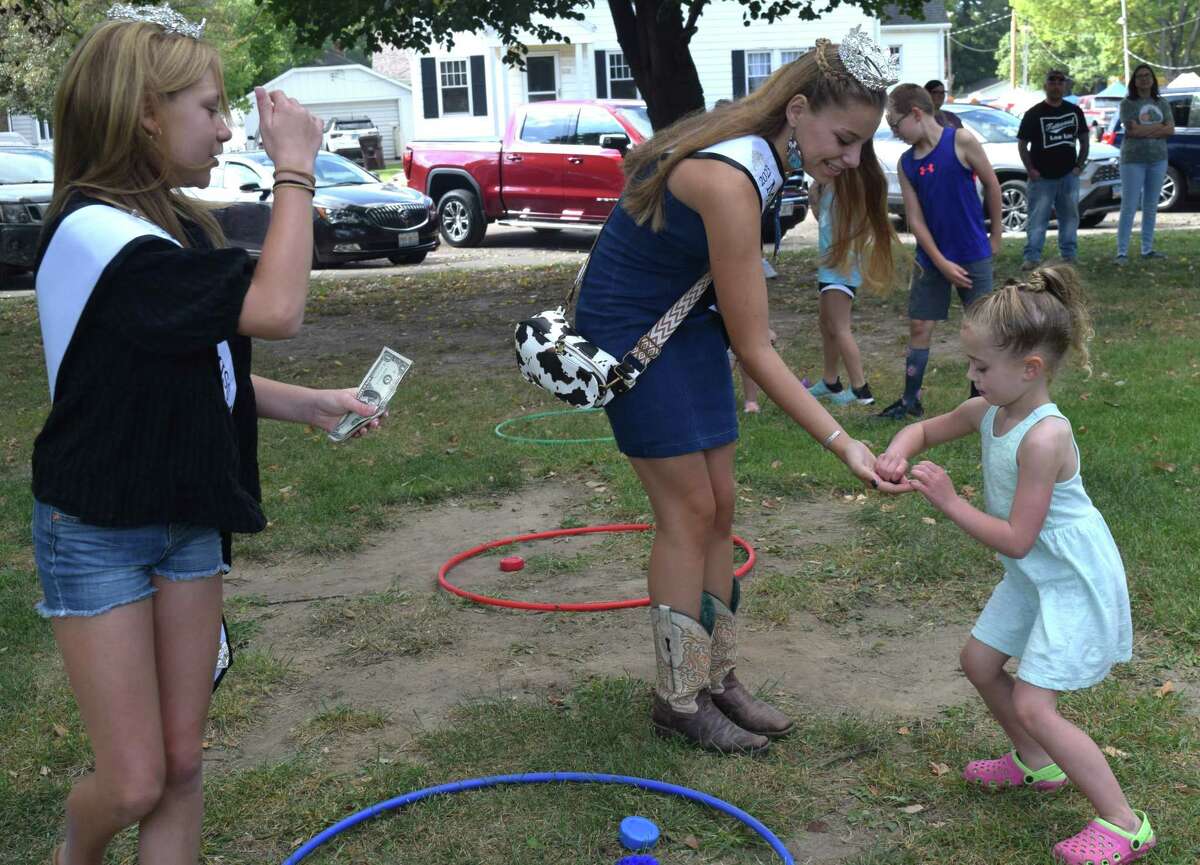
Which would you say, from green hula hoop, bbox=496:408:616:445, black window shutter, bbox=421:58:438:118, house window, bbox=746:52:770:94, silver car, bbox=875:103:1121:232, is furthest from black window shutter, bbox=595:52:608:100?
green hula hoop, bbox=496:408:616:445

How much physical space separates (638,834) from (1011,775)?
1037 millimetres

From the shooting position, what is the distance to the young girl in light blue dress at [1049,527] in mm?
3080

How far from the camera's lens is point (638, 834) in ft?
10.8

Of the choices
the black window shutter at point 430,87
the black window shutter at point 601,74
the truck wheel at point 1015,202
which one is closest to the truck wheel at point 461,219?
the truck wheel at point 1015,202

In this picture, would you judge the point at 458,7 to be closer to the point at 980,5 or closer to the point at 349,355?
the point at 349,355

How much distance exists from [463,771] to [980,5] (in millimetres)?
109590

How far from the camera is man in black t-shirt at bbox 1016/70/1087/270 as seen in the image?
13.0 meters

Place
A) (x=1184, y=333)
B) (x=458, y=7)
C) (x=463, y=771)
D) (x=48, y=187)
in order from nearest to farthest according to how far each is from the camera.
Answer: (x=463, y=771)
(x=1184, y=333)
(x=458, y=7)
(x=48, y=187)

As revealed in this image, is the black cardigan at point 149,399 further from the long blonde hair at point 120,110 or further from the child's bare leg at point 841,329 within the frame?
the child's bare leg at point 841,329

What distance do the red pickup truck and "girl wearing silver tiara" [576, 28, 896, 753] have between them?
563 inches

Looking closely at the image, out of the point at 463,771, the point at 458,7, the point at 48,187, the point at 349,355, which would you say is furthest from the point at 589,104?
the point at 463,771

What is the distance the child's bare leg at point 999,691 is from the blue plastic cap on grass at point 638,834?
0.91m

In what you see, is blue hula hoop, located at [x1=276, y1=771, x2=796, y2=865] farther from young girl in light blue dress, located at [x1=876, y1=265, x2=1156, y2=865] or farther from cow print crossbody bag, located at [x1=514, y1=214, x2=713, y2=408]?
cow print crossbody bag, located at [x1=514, y1=214, x2=713, y2=408]

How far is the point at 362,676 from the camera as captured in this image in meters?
4.54
